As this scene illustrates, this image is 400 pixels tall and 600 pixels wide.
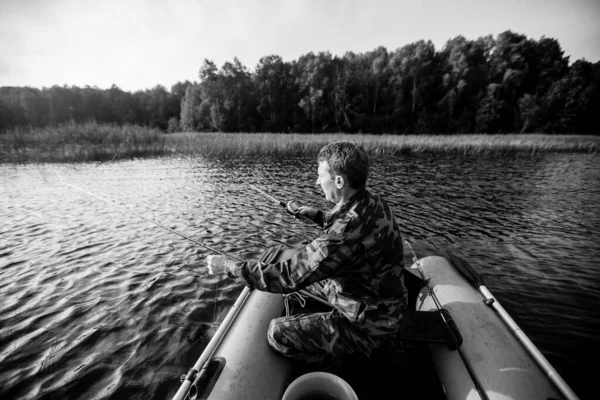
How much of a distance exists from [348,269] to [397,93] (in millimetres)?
64240

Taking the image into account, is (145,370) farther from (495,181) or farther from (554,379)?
(495,181)

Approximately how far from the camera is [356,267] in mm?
2178

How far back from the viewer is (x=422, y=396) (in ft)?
8.49

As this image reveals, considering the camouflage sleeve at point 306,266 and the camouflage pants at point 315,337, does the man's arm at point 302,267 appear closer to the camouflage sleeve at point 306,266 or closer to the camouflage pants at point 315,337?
the camouflage sleeve at point 306,266

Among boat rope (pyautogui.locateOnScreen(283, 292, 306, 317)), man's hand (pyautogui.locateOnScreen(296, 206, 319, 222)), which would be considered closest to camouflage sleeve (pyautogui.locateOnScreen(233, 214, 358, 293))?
boat rope (pyautogui.locateOnScreen(283, 292, 306, 317))

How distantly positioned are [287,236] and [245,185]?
5738 mm

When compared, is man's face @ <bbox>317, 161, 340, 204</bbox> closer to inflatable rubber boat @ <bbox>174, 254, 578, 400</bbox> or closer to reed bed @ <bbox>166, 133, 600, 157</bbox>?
A: inflatable rubber boat @ <bbox>174, 254, 578, 400</bbox>

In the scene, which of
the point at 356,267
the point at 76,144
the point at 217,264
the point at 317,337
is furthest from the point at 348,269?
the point at 76,144

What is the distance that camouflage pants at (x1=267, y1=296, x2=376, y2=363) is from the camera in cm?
227

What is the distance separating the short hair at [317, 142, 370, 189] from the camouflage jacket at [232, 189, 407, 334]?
133 millimetres

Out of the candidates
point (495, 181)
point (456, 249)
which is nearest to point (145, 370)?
point (456, 249)

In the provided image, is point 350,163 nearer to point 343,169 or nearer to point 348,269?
point 343,169

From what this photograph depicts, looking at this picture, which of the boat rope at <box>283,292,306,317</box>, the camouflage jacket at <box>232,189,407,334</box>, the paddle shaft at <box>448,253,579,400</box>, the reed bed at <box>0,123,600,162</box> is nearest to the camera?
the paddle shaft at <box>448,253,579,400</box>

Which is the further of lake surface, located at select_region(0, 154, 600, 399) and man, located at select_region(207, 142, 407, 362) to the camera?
lake surface, located at select_region(0, 154, 600, 399)
